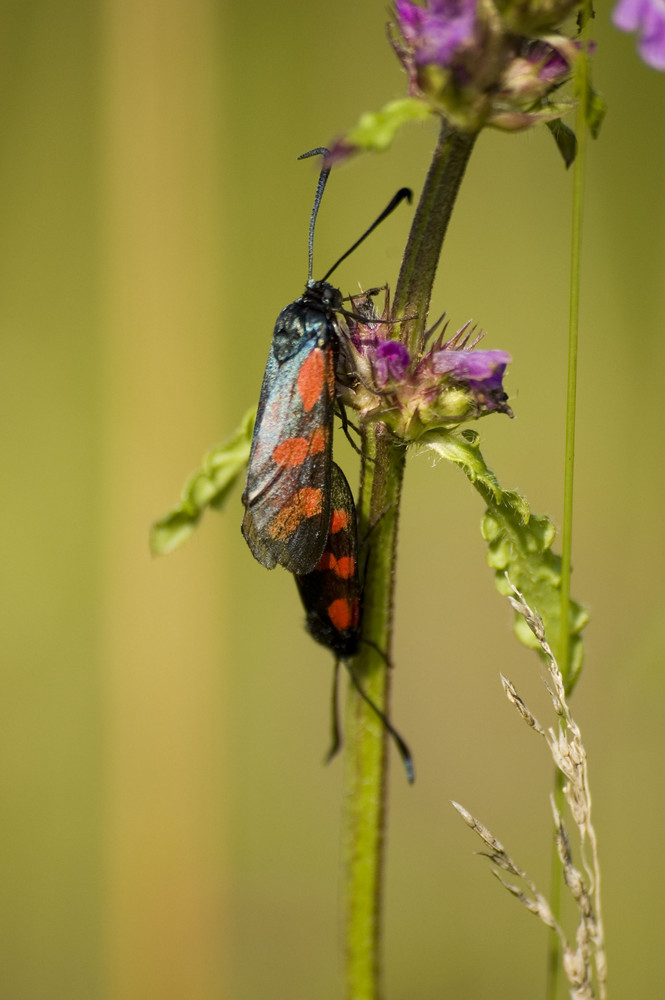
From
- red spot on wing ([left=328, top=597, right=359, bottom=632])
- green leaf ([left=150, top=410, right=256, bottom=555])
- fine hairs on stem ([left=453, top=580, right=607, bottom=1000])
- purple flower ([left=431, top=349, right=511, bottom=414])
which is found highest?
purple flower ([left=431, top=349, right=511, bottom=414])

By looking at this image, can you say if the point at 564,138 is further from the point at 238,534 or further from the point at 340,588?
the point at 238,534

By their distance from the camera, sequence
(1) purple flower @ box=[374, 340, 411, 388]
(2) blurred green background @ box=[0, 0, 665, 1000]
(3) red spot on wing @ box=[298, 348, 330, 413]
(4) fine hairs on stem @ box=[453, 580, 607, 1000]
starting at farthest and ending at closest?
1. (2) blurred green background @ box=[0, 0, 665, 1000]
2. (3) red spot on wing @ box=[298, 348, 330, 413]
3. (1) purple flower @ box=[374, 340, 411, 388]
4. (4) fine hairs on stem @ box=[453, 580, 607, 1000]

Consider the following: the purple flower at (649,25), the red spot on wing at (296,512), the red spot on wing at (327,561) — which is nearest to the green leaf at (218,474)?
the red spot on wing at (296,512)

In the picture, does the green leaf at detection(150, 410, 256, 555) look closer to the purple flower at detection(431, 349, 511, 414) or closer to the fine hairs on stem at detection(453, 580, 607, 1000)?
the purple flower at detection(431, 349, 511, 414)

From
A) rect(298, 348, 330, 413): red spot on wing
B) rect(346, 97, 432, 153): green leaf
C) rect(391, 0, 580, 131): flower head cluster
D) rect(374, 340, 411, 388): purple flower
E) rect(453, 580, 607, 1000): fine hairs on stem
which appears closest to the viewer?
rect(346, 97, 432, 153): green leaf

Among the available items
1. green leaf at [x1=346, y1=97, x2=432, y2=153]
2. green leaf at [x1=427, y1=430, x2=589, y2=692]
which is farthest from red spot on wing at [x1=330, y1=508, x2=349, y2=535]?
green leaf at [x1=346, y1=97, x2=432, y2=153]

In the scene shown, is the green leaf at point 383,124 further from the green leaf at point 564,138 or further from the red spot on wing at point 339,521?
the red spot on wing at point 339,521
